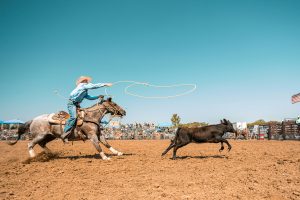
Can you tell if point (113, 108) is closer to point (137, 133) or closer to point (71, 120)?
point (71, 120)

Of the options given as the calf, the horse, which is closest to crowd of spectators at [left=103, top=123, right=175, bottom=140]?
the horse

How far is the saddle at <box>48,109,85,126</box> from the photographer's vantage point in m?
8.60

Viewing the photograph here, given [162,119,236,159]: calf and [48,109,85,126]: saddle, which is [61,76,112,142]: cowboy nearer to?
[48,109,85,126]: saddle

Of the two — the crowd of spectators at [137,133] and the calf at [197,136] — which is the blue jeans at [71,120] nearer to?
the calf at [197,136]

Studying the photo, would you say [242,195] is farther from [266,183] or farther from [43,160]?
[43,160]

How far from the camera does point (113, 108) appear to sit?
9.23 meters

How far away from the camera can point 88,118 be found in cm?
873

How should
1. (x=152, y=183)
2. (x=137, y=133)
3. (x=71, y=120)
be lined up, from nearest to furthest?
(x=152, y=183)
(x=71, y=120)
(x=137, y=133)

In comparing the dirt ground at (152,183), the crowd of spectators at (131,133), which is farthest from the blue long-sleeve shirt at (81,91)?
the crowd of spectators at (131,133)

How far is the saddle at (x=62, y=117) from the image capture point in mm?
8602

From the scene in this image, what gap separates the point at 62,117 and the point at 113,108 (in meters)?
1.71

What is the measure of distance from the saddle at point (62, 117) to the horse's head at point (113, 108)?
33.7 inches

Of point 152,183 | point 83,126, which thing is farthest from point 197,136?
point 152,183

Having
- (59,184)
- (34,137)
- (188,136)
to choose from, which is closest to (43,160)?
(34,137)
